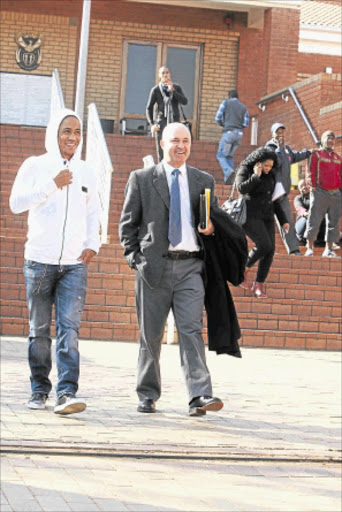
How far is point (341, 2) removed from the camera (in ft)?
98.1

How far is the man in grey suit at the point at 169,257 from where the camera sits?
22.6ft

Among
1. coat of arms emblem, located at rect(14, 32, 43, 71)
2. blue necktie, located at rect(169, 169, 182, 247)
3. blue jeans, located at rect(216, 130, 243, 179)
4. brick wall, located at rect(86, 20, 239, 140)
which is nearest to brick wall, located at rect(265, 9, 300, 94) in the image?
brick wall, located at rect(86, 20, 239, 140)

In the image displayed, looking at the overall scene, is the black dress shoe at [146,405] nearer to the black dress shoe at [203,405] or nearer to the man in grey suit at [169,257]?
the man in grey suit at [169,257]

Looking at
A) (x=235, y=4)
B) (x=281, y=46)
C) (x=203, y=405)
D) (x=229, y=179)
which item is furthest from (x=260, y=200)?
(x=281, y=46)

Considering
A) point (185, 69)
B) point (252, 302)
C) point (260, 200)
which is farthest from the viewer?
point (185, 69)

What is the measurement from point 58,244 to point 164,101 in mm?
9226

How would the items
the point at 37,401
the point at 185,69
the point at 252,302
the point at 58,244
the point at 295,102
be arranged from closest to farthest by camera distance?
the point at 58,244 → the point at 37,401 → the point at 252,302 → the point at 295,102 → the point at 185,69

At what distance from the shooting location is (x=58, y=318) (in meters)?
7.00

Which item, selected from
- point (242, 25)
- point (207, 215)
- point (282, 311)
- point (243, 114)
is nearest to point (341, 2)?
point (242, 25)

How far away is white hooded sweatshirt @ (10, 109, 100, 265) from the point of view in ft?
22.7

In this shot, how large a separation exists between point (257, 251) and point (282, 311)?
1006 mm

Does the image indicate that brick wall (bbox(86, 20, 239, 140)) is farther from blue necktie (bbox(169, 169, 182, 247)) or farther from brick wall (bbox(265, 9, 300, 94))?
blue necktie (bbox(169, 169, 182, 247))

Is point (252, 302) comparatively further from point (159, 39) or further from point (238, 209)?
point (159, 39)

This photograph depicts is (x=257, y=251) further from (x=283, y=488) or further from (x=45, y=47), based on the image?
(x=45, y=47)
